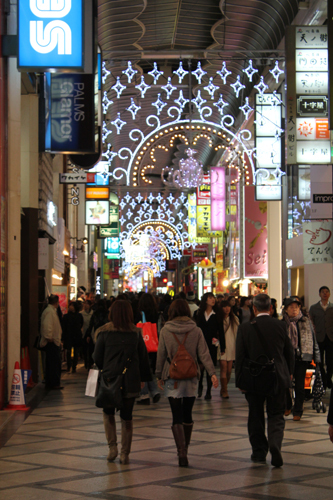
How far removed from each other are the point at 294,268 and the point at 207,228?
8.89 meters

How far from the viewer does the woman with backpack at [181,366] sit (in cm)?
670

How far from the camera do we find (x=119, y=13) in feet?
58.1

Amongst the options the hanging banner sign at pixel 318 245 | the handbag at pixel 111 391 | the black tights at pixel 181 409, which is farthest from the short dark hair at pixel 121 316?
the hanging banner sign at pixel 318 245

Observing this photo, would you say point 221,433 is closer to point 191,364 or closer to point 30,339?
point 191,364

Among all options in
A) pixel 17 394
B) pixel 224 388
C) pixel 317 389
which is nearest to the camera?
pixel 317 389

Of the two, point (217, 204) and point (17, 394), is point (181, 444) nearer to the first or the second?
point (17, 394)

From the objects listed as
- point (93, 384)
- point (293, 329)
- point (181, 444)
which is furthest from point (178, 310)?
point (293, 329)

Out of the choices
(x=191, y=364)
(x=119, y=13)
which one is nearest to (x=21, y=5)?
(x=191, y=364)

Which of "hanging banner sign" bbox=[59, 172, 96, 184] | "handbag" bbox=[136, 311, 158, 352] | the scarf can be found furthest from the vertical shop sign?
the scarf

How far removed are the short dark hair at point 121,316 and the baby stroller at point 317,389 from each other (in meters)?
3.74

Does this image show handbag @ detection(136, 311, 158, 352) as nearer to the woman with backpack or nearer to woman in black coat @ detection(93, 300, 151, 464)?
the woman with backpack

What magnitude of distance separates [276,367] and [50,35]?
4.87 meters

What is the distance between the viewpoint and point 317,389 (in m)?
9.69

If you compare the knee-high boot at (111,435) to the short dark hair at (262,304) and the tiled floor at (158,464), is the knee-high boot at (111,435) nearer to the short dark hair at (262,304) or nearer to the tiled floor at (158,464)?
the tiled floor at (158,464)
